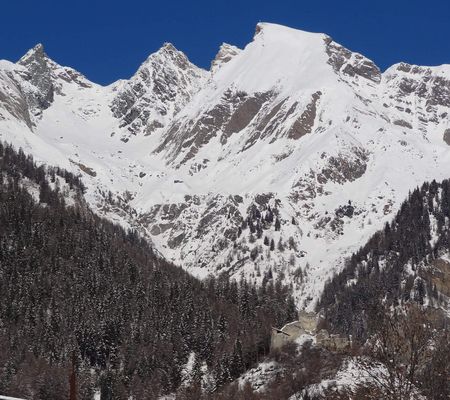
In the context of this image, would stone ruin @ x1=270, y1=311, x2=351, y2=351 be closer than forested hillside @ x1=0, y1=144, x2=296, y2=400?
Yes

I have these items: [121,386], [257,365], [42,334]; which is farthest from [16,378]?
[257,365]

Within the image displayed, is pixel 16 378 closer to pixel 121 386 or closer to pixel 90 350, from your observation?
pixel 121 386

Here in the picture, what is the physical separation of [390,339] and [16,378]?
118 meters

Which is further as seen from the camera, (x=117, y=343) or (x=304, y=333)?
(x=117, y=343)

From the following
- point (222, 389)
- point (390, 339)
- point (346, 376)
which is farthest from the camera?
point (222, 389)

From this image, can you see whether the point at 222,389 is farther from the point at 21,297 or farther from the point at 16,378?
the point at 21,297

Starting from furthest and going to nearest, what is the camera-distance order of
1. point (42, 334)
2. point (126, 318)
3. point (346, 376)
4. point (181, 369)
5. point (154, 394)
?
point (126, 318) < point (42, 334) < point (181, 369) < point (154, 394) < point (346, 376)

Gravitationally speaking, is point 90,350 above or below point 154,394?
above

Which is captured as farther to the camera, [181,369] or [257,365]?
[181,369]

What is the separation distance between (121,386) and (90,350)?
2501cm

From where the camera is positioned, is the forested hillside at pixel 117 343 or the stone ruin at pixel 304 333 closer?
the stone ruin at pixel 304 333

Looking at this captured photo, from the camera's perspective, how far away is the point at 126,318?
192 metres

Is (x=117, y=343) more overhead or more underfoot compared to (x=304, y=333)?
more overhead

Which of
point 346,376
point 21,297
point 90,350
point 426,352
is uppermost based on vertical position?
point 21,297
